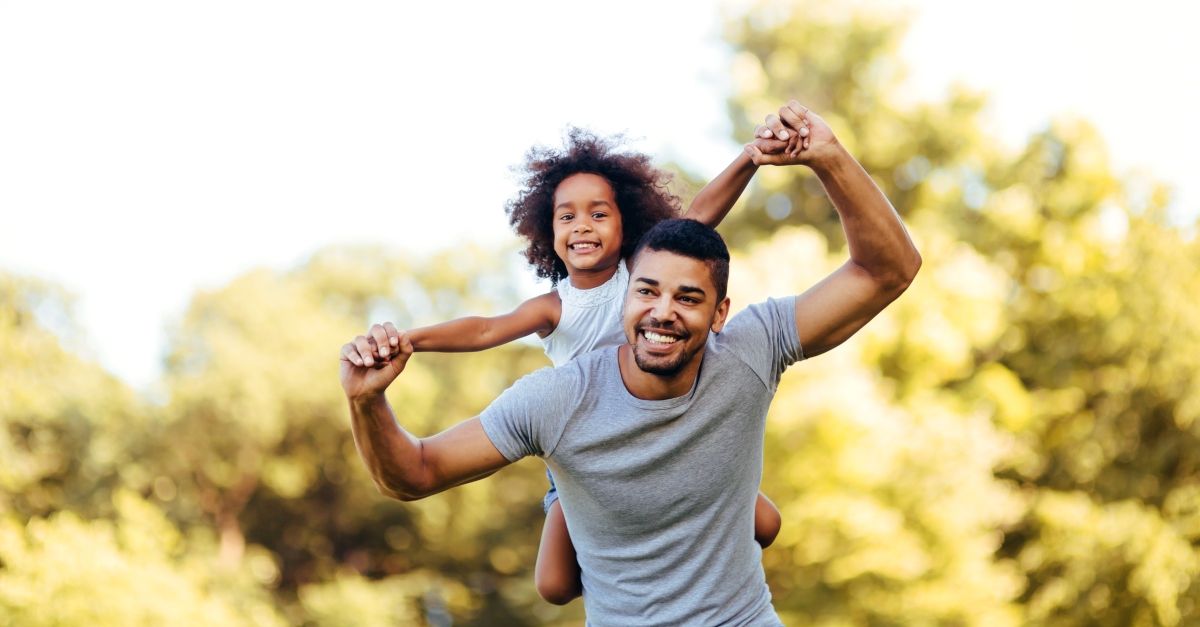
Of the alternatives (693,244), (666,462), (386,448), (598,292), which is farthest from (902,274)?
(386,448)

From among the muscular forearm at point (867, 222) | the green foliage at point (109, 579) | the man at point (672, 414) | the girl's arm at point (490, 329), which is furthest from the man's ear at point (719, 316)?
the green foliage at point (109, 579)

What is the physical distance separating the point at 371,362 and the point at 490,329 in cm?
84

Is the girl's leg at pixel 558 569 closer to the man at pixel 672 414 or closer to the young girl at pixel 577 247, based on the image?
the young girl at pixel 577 247

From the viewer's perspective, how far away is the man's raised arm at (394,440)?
245 cm

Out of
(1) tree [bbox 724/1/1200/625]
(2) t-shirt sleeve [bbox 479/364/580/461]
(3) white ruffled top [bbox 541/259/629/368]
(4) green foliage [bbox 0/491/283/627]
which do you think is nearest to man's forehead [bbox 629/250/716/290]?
(2) t-shirt sleeve [bbox 479/364/580/461]

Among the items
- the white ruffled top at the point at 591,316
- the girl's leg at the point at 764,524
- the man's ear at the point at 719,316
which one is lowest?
the girl's leg at the point at 764,524

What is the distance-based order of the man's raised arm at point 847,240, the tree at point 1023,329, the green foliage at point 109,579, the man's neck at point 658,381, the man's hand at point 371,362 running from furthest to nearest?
the green foliage at point 109,579
the tree at point 1023,329
the man's neck at point 658,381
the man's raised arm at point 847,240
the man's hand at point 371,362

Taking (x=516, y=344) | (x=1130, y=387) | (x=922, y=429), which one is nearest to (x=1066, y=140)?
(x=1130, y=387)

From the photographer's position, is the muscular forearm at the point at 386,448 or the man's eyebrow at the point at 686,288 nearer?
the muscular forearm at the point at 386,448

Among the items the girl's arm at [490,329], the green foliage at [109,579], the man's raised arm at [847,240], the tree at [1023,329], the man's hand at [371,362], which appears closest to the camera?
the man's hand at [371,362]

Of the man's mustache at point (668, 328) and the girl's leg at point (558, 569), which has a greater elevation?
the man's mustache at point (668, 328)

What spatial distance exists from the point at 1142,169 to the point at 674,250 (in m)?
16.9

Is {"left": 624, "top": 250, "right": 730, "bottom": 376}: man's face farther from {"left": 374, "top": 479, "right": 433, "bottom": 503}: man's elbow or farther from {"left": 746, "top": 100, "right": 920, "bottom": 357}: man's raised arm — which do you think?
{"left": 374, "top": 479, "right": 433, "bottom": 503}: man's elbow

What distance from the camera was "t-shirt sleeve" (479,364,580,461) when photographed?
8.52 ft
